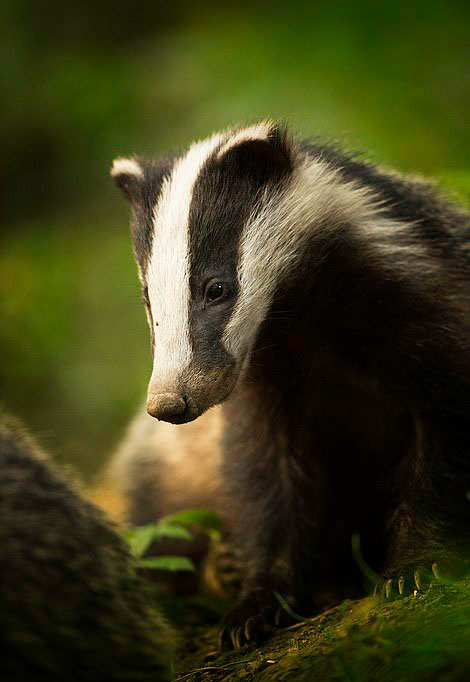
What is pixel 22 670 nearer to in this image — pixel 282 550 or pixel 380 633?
pixel 380 633

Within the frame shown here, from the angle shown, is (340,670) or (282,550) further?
(282,550)

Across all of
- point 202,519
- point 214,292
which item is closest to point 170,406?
point 214,292

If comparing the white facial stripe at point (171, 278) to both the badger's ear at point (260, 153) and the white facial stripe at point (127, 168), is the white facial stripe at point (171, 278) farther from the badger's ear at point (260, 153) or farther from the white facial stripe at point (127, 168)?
the white facial stripe at point (127, 168)

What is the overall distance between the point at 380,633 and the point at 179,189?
173cm

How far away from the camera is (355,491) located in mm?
4156

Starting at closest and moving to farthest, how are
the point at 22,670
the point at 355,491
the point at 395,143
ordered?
the point at 22,670 < the point at 355,491 < the point at 395,143

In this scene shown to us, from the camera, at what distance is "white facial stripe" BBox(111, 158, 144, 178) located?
4.15 meters

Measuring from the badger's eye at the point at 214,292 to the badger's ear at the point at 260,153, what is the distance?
1.59 feet

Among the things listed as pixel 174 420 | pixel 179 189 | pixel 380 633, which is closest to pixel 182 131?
pixel 179 189

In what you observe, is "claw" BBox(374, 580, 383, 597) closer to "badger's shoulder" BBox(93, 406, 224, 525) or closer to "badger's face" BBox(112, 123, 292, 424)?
Result: "badger's face" BBox(112, 123, 292, 424)

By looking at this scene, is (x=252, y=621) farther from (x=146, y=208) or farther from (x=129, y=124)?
(x=129, y=124)

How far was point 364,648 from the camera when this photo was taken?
2777 millimetres

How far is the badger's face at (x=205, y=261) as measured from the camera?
3.46m

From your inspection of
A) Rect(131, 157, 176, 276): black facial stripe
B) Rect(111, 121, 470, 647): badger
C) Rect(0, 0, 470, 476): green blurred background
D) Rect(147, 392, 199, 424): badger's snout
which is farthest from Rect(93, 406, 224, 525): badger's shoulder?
Rect(0, 0, 470, 476): green blurred background
